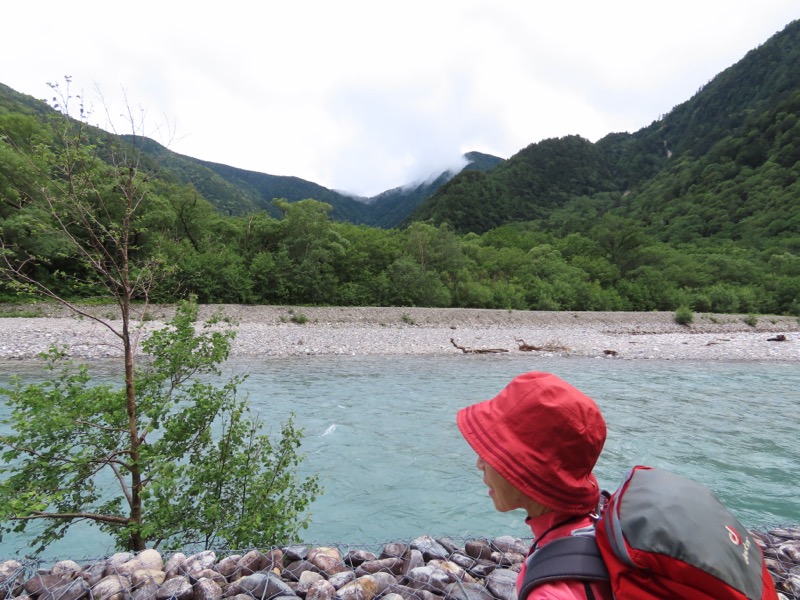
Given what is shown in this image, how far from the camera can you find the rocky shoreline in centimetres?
1812

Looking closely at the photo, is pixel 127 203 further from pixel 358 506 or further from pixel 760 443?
pixel 760 443

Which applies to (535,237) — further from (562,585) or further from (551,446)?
(562,585)

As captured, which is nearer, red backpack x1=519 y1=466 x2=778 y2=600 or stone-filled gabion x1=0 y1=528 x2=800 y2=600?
red backpack x1=519 y1=466 x2=778 y2=600

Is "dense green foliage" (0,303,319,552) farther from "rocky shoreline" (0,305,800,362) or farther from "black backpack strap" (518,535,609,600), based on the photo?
"rocky shoreline" (0,305,800,362)

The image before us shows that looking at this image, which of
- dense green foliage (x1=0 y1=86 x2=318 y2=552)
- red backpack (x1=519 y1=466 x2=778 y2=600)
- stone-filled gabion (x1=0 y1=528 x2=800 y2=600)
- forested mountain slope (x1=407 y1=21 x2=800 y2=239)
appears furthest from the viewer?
forested mountain slope (x1=407 y1=21 x2=800 y2=239)

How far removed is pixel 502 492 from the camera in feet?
5.42

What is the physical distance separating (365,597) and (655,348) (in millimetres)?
23884

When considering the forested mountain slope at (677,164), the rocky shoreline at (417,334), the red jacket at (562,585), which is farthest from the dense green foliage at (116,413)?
the forested mountain slope at (677,164)

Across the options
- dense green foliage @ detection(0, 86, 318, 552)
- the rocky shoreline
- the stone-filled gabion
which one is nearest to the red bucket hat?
the stone-filled gabion

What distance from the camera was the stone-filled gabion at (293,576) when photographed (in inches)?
108

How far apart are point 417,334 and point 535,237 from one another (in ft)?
183

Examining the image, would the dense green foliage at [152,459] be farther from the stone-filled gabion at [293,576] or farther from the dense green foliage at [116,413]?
the stone-filled gabion at [293,576]

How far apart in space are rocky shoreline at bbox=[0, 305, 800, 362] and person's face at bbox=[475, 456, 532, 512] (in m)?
13.7

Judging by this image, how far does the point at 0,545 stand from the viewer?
4.61 m
